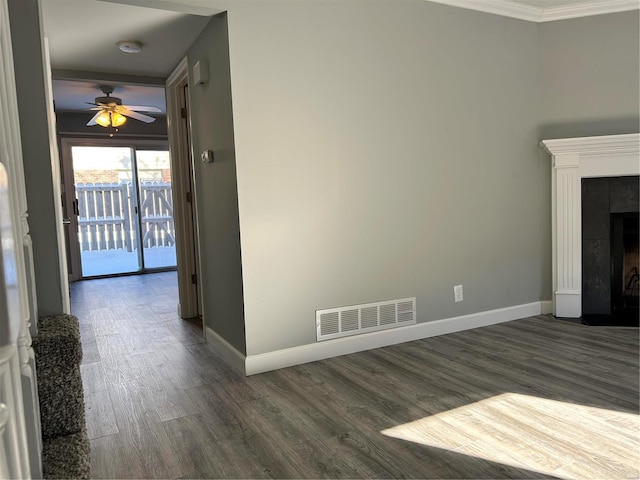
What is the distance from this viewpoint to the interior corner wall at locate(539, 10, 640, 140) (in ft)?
12.3

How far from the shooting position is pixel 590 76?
3822mm

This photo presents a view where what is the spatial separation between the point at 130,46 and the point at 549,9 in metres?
3.38

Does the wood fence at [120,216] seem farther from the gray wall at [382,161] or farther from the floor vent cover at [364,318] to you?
the floor vent cover at [364,318]

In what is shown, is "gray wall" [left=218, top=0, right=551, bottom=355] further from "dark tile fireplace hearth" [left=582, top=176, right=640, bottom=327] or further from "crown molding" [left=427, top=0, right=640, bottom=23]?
"dark tile fireplace hearth" [left=582, top=176, right=640, bottom=327]

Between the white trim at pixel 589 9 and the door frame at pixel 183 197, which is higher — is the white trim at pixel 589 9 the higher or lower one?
the higher one

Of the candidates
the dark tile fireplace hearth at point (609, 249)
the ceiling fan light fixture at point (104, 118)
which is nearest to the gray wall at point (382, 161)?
the dark tile fireplace hearth at point (609, 249)

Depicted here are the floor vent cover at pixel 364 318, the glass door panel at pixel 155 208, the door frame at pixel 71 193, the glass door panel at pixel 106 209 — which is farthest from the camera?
the glass door panel at pixel 155 208

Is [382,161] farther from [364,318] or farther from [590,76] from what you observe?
[590,76]

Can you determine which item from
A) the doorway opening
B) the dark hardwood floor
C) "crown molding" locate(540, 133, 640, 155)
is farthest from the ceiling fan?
"crown molding" locate(540, 133, 640, 155)

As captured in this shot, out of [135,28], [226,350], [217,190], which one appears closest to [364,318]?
[226,350]

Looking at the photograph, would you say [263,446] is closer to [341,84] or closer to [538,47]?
[341,84]

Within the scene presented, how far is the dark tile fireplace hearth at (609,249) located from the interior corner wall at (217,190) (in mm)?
2910

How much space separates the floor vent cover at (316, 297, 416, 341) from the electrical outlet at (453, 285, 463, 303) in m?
0.39

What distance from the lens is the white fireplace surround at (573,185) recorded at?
3.70 m
